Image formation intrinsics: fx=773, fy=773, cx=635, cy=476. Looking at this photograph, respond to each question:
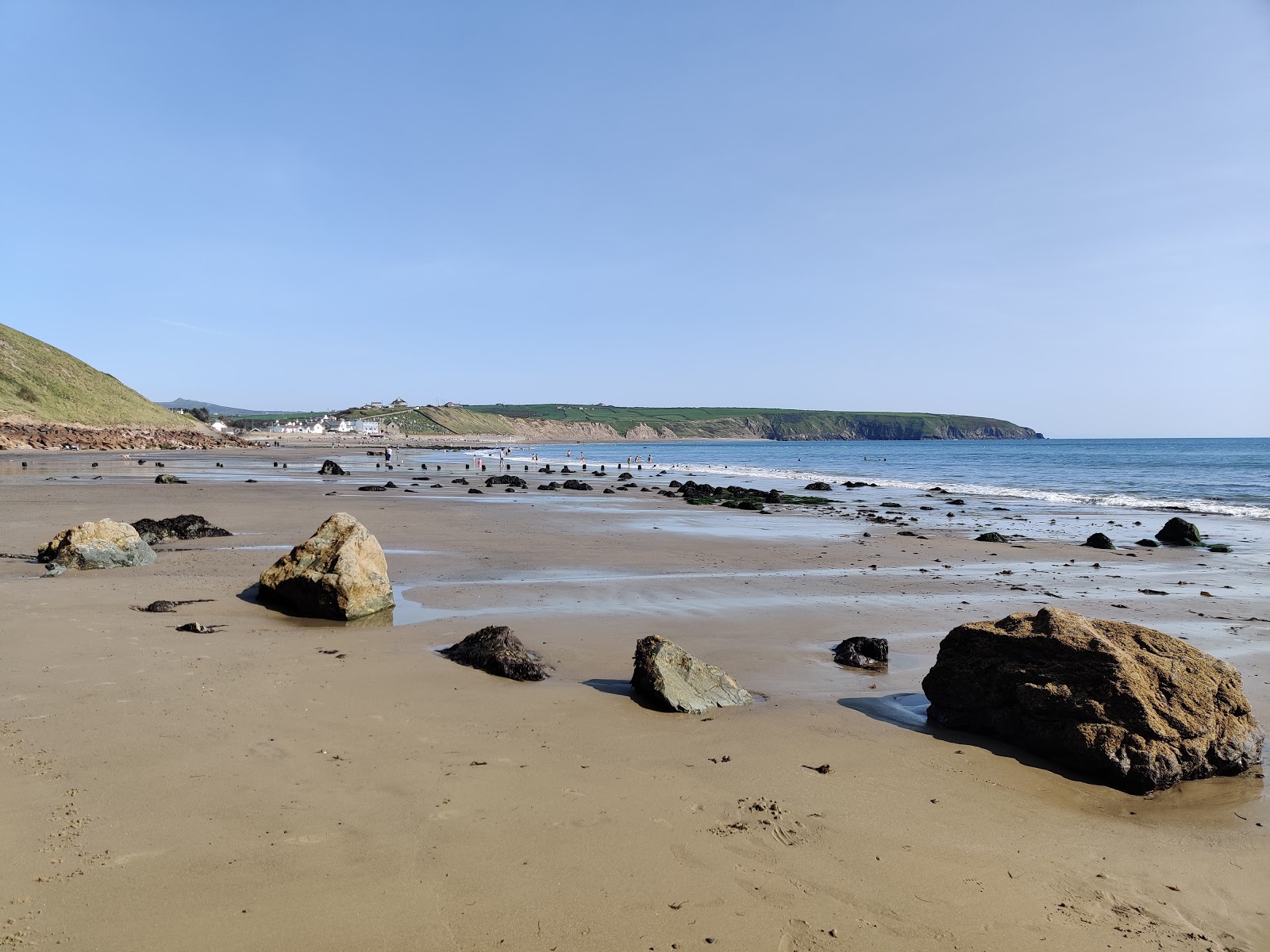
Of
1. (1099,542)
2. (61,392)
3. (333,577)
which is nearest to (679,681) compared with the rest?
(333,577)

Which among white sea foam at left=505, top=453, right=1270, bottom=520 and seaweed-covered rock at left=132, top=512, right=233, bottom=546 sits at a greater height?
seaweed-covered rock at left=132, top=512, right=233, bottom=546

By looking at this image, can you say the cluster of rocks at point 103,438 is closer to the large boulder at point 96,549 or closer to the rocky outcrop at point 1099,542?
the large boulder at point 96,549

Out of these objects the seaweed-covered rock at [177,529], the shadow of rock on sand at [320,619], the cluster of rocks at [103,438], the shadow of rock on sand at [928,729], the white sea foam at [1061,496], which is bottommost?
the shadow of rock on sand at [928,729]

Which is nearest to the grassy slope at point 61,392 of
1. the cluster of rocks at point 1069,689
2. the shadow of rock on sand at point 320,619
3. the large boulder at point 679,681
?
the shadow of rock on sand at point 320,619

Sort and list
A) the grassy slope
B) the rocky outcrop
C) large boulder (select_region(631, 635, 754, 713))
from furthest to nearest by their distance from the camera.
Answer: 1. the grassy slope
2. the rocky outcrop
3. large boulder (select_region(631, 635, 754, 713))

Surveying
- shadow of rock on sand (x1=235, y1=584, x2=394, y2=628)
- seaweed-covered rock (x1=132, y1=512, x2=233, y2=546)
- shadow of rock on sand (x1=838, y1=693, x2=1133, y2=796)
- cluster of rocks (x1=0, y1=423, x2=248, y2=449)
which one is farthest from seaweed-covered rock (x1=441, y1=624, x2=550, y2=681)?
cluster of rocks (x1=0, y1=423, x2=248, y2=449)

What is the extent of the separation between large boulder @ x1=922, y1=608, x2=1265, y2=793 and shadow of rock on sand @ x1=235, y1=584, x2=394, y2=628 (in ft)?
21.1

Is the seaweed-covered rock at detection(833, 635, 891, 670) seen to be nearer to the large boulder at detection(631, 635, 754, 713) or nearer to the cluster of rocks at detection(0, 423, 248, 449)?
the large boulder at detection(631, 635, 754, 713)

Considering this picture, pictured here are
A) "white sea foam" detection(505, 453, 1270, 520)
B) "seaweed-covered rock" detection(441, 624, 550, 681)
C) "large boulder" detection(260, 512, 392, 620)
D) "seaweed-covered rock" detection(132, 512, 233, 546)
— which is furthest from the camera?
"white sea foam" detection(505, 453, 1270, 520)

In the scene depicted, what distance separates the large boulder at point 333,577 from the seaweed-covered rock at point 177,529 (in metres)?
6.62

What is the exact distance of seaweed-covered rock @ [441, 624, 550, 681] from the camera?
7492 millimetres

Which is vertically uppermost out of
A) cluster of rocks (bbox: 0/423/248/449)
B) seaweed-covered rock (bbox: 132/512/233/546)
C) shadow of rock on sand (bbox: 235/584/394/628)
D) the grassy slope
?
the grassy slope

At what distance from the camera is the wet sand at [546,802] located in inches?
145

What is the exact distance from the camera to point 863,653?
8469mm
